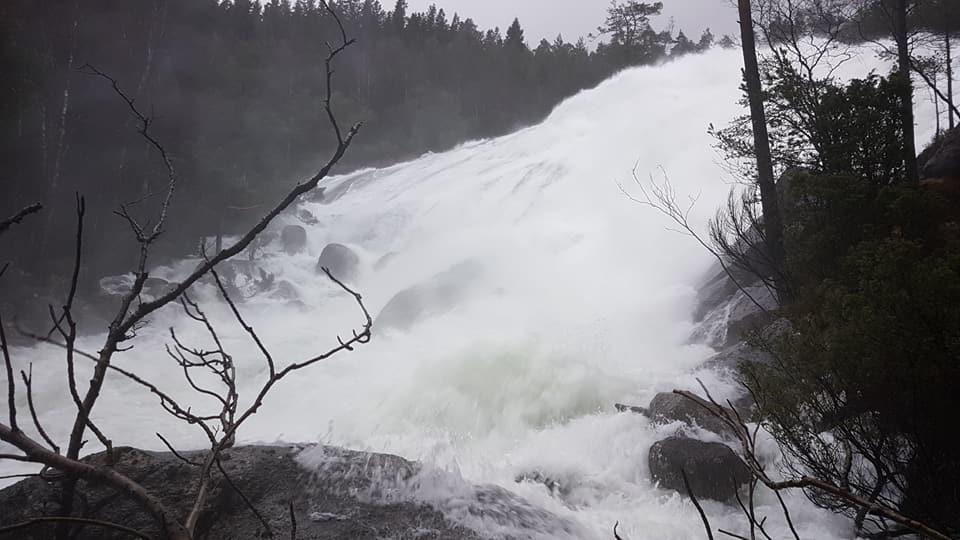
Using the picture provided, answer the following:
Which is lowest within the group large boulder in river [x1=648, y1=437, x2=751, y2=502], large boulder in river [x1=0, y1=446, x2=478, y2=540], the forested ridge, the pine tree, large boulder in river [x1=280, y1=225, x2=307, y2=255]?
large boulder in river [x1=648, y1=437, x2=751, y2=502]

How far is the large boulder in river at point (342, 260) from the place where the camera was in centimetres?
2262

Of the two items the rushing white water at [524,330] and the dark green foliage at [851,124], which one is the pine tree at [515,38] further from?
the dark green foliage at [851,124]

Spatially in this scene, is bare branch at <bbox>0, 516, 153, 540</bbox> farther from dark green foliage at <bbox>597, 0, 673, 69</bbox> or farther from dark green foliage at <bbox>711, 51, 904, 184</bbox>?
dark green foliage at <bbox>597, 0, 673, 69</bbox>

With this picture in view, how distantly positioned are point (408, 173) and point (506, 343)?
25052mm

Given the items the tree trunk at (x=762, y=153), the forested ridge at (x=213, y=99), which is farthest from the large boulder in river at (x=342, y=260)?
the tree trunk at (x=762, y=153)

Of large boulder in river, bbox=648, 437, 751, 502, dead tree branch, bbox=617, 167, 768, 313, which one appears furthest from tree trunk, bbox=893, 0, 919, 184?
large boulder in river, bbox=648, 437, 751, 502

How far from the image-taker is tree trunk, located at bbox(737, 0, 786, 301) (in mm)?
6227

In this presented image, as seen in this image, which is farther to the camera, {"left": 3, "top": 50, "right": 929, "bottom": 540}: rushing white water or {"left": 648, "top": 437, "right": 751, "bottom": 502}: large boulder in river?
{"left": 3, "top": 50, "right": 929, "bottom": 540}: rushing white water

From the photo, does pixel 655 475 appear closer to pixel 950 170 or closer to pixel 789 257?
pixel 789 257

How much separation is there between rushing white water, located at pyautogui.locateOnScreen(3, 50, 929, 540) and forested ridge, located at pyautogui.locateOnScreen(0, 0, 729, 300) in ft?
12.4

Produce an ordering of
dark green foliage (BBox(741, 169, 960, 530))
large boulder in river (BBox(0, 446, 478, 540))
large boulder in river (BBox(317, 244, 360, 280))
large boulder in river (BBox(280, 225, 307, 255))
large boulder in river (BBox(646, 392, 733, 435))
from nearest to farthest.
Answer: large boulder in river (BBox(0, 446, 478, 540)), dark green foliage (BBox(741, 169, 960, 530)), large boulder in river (BBox(646, 392, 733, 435)), large boulder in river (BBox(317, 244, 360, 280)), large boulder in river (BBox(280, 225, 307, 255))

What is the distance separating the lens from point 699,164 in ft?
54.1

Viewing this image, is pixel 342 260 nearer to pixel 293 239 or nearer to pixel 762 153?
pixel 293 239

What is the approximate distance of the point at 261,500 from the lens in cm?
281
